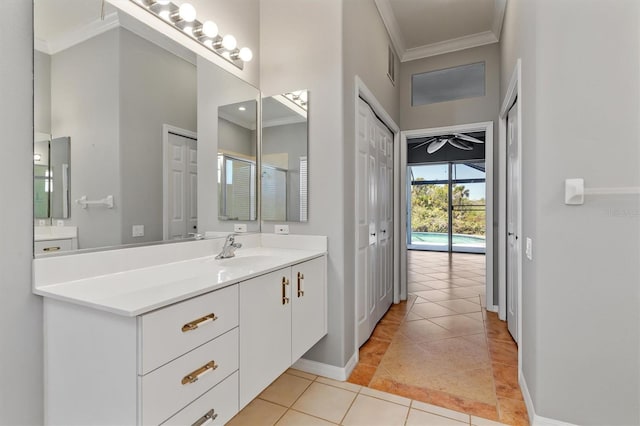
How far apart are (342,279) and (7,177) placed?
5.72 ft

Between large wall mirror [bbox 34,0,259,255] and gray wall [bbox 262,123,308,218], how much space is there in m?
0.54

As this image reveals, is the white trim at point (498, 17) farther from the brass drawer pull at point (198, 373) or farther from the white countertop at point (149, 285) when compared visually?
the brass drawer pull at point (198, 373)

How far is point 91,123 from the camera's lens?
139cm

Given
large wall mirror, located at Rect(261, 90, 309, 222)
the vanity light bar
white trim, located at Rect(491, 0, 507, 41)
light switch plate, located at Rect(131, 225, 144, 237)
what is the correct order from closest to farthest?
light switch plate, located at Rect(131, 225, 144, 237) → the vanity light bar → large wall mirror, located at Rect(261, 90, 309, 222) → white trim, located at Rect(491, 0, 507, 41)

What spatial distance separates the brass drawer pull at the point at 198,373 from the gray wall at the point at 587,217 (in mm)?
1644

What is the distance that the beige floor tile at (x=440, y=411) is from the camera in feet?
5.83

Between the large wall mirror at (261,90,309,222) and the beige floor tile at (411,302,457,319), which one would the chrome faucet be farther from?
the beige floor tile at (411,302,457,319)

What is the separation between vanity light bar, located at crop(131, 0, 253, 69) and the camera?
66.1 inches

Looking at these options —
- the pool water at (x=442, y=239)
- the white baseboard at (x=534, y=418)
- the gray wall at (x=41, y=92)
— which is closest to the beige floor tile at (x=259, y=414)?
the white baseboard at (x=534, y=418)

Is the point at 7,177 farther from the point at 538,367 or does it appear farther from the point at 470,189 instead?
the point at 470,189

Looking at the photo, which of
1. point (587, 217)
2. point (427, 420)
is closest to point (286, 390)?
point (427, 420)

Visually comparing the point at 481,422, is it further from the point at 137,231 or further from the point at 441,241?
the point at 441,241

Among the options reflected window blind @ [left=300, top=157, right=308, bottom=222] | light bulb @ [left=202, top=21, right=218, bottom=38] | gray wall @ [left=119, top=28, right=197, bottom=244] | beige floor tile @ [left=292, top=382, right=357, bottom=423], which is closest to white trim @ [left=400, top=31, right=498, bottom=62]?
reflected window blind @ [left=300, top=157, right=308, bottom=222]

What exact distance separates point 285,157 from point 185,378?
159 centimetres
